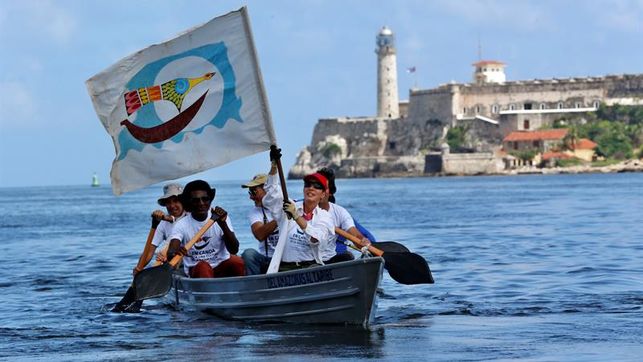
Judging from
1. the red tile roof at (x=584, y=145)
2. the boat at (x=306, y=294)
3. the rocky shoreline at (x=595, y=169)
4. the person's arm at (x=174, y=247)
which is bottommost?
the rocky shoreline at (x=595, y=169)

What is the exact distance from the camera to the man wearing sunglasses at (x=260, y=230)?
1585cm

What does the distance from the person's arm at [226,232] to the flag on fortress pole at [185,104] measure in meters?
0.55

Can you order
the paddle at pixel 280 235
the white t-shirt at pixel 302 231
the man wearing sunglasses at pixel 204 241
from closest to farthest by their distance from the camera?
the paddle at pixel 280 235 → the white t-shirt at pixel 302 231 → the man wearing sunglasses at pixel 204 241

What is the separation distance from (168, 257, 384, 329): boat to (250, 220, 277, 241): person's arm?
1.77 ft

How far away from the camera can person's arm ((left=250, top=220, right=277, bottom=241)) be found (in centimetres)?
1562

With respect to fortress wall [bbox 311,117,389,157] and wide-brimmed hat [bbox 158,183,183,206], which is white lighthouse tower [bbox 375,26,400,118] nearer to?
fortress wall [bbox 311,117,389,157]

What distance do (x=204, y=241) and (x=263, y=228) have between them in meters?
1.13

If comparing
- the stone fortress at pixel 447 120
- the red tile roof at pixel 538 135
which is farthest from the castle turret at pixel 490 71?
the red tile roof at pixel 538 135

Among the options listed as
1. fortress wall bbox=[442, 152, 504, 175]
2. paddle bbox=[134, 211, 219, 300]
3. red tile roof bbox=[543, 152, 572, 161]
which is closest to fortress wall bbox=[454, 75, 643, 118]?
fortress wall bbox=[442, 152, 504, 175]

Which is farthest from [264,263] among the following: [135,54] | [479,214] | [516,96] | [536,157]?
[516,96]

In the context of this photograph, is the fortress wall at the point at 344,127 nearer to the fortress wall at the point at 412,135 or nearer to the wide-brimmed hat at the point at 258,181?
the fortress wall at the point at 412,135

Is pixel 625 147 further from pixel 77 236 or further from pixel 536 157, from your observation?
pixel 77 236

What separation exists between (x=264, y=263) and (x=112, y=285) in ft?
24.4

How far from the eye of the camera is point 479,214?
5094 cm
